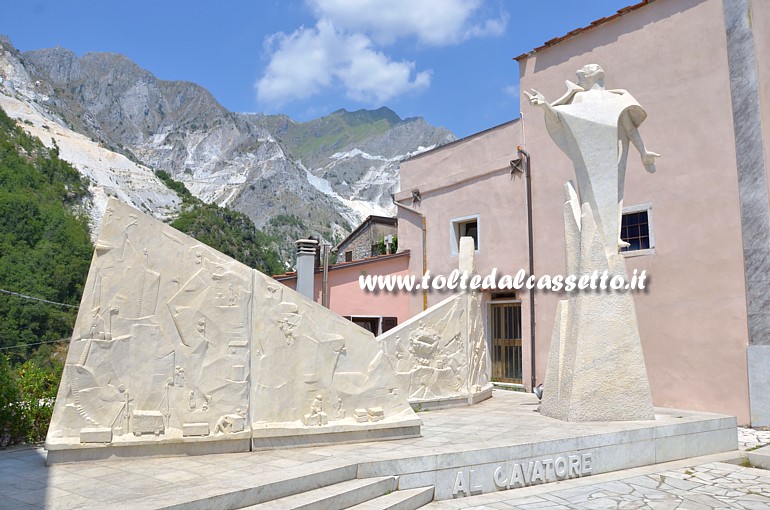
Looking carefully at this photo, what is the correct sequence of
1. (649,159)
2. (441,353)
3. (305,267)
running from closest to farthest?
(649,159) < (441,353) < (305,267)

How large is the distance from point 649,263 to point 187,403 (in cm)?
782

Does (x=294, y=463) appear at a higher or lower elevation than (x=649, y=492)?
higher

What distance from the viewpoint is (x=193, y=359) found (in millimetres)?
5395

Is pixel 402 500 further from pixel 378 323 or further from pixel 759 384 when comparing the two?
pixel 378 323

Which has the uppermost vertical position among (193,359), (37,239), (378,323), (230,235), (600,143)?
(230,235)

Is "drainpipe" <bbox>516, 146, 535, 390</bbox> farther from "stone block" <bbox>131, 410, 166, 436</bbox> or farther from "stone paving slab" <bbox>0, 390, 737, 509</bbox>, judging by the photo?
"stone block" <bbox>131, 410, 166, 436</bbox>

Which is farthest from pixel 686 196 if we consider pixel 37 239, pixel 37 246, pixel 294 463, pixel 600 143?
pixel 37 239

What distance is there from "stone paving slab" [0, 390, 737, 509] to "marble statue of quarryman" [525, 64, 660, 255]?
2350 millimetres

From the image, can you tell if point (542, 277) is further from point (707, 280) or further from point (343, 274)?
point (343, 274)

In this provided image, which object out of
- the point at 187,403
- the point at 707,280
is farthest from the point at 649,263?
the point at 187,403

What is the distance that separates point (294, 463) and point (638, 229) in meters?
7.63

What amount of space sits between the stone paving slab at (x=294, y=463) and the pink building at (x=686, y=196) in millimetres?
1881

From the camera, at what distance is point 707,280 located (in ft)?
30.0

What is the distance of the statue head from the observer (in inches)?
308
